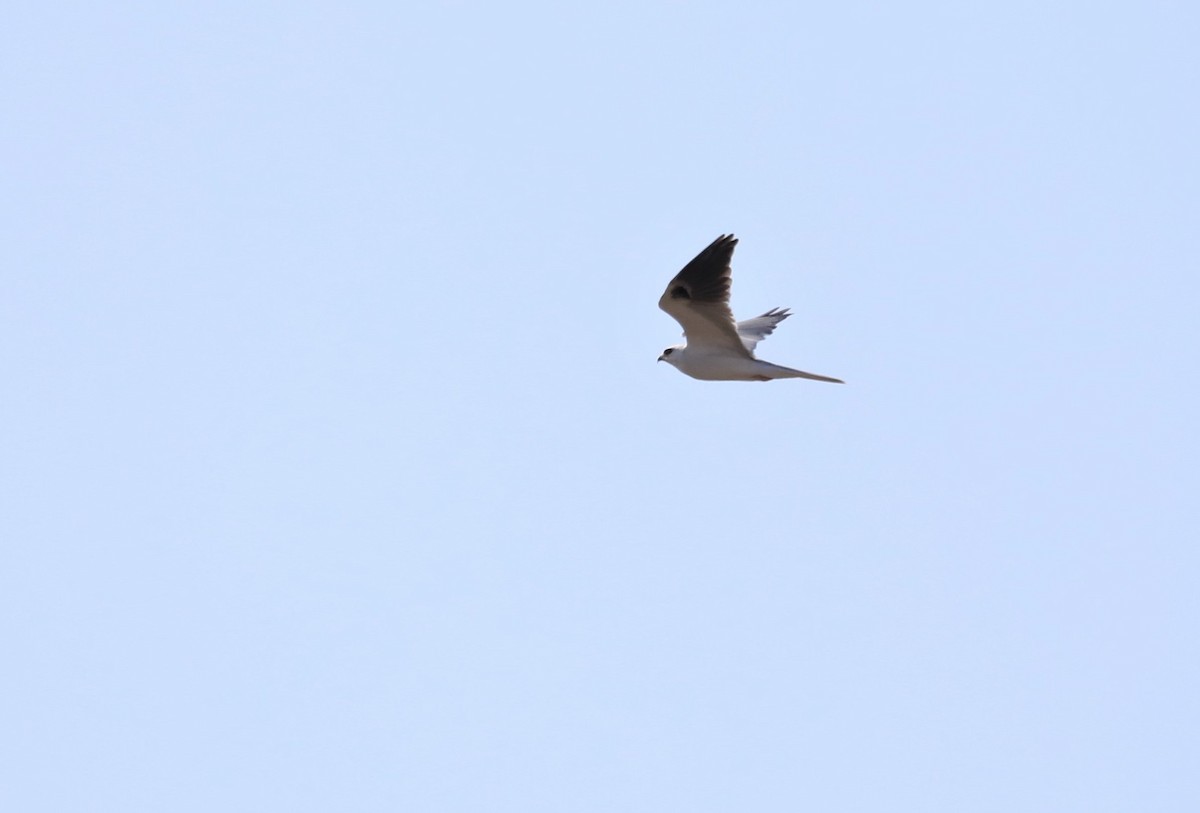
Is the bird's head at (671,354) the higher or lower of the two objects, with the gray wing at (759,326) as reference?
lower

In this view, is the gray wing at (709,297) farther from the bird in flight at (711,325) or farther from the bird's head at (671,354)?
the bird's head at (671,354)

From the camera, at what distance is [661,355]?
18969 mm

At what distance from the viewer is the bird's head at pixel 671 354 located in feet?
60.8

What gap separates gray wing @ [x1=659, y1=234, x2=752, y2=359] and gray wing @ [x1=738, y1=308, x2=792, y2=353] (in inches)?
52.0

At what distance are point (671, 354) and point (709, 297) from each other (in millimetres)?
1346

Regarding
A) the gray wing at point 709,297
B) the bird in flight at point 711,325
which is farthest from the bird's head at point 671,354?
the gray wing at point 709,297

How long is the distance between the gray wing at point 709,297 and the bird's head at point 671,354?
0.60 m

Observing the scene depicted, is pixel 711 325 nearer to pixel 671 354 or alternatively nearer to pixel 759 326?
pixel 671 354

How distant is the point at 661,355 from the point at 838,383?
9.07 feet

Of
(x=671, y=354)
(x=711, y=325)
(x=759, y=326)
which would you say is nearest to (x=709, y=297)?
(x=711, y=325)

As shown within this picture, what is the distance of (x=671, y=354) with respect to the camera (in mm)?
18625

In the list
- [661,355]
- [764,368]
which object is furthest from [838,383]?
[661,355]

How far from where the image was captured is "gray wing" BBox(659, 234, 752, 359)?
1725 centimetres

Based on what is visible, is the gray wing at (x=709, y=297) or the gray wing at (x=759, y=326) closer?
the gray wing at (x=709, y=297)
